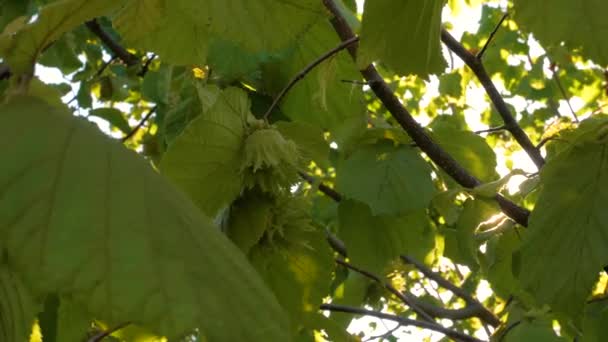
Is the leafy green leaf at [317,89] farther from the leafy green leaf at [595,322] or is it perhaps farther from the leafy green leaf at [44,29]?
the leafy green leaf at [44,29]

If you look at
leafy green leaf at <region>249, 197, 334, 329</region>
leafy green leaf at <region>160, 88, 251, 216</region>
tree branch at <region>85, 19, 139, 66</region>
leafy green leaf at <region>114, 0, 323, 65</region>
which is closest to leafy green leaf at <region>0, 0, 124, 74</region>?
leafy green leaf at <region>114, 0, 323, 65</region>

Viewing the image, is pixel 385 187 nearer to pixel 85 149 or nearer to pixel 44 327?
pixel 44 327

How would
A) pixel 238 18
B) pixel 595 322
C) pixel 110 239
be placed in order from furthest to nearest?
pixel 595 322, pixel 238 18, pixel 110 239

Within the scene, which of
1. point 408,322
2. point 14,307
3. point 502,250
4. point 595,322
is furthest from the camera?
point 408,322

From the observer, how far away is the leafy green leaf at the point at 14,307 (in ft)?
1.91

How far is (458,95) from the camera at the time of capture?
3881mm

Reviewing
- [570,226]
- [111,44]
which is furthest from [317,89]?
[111,44]

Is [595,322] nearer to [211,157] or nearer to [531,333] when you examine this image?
[531,333]

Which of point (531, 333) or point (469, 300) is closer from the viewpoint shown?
point (531, 333)

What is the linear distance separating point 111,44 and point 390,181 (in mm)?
1559

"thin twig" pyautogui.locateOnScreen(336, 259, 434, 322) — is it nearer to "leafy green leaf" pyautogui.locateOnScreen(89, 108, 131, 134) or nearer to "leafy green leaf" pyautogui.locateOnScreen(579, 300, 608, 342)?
"leafy green leaf" pyautogui.locateOnScreen(579, 300, 608, 342)

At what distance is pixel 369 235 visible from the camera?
1647 millimetres

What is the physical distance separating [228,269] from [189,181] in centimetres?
55

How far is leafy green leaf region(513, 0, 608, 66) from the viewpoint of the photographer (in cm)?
59
